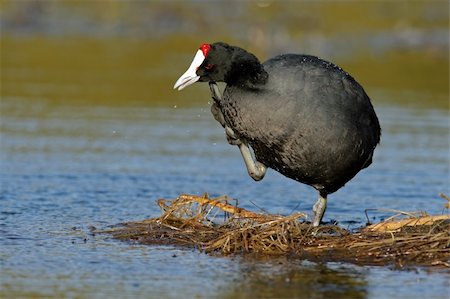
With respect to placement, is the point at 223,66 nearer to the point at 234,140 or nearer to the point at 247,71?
the point at 247,71

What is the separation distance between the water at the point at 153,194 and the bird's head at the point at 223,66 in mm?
1211

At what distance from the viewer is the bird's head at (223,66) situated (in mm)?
6957

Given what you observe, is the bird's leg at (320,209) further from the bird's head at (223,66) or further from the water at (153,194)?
the bird's head at (223,66)

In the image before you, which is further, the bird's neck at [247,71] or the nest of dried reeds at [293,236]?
the bird's neck at [247,71]

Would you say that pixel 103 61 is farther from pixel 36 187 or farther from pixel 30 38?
pixel 36 187

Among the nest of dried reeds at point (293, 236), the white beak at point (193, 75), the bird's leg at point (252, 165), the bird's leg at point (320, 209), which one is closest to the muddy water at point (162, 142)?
the nest of dried reeds at point (293, 236)

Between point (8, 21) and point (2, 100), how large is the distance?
7.82 metres

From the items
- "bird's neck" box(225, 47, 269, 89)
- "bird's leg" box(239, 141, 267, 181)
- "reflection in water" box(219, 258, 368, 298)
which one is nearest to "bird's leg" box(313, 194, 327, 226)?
"bird's leg" box(239, 141, 267, 181)

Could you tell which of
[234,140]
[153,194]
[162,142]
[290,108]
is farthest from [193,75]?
[162,142]

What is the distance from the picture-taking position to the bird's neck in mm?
6996

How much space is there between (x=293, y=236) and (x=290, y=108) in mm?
924

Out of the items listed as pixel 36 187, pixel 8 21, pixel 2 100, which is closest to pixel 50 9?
pixel 8 21

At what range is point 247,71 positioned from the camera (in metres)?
7.03

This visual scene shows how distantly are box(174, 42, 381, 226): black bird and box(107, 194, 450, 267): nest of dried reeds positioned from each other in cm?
43
